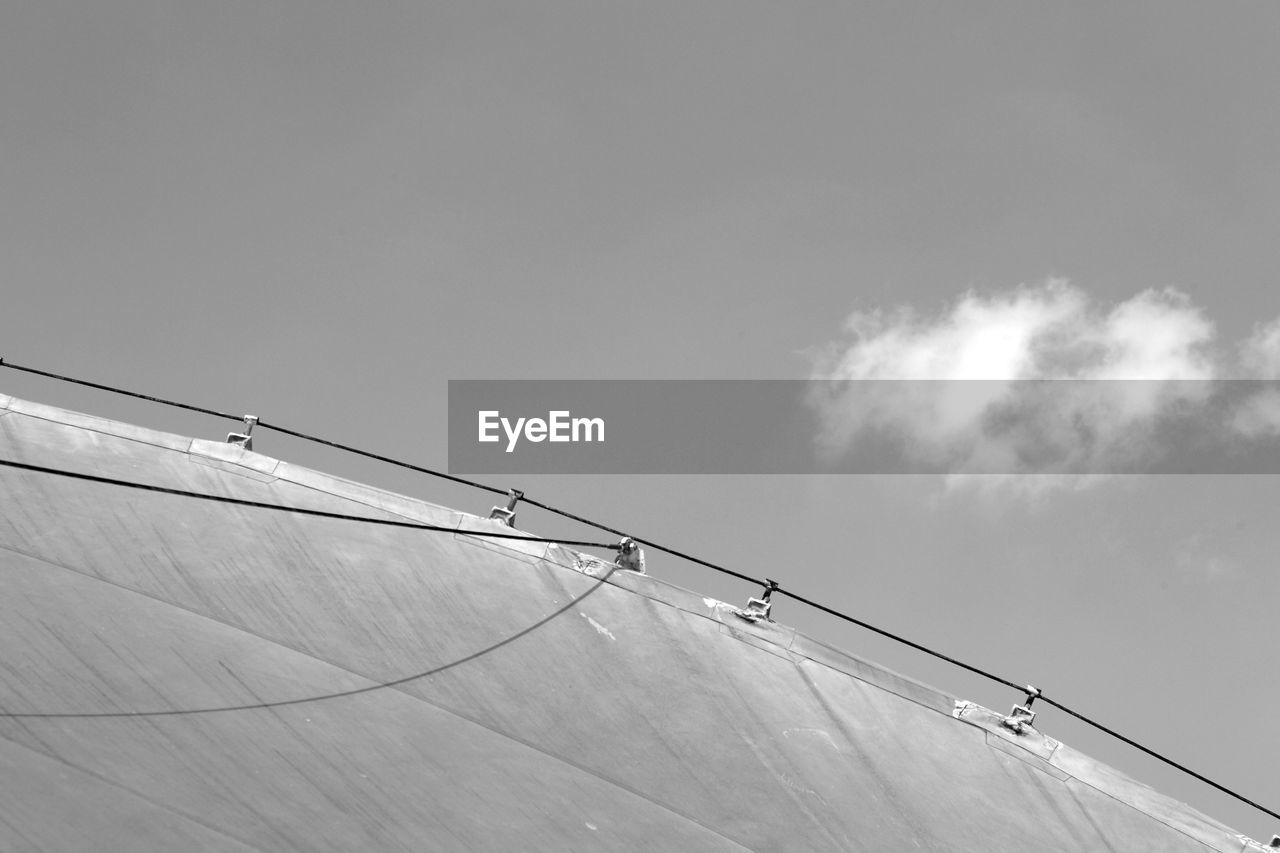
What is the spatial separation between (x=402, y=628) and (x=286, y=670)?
3.94 feet

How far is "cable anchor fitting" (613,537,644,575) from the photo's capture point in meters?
16.4

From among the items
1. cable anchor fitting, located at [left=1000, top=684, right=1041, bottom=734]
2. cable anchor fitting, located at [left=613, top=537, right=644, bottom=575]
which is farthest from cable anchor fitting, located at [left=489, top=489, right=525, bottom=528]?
cable anchor fitting, located at [left=1000, top=684, right=1041, bottom=734]

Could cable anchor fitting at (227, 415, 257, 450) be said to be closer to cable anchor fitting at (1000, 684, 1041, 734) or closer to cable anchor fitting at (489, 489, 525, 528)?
cable anchor fitting at (489, 489, 525, 528)

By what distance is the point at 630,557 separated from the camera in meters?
16.4

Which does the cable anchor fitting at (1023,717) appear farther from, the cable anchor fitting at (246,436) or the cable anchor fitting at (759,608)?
the cable anchor fitting at (246,436)

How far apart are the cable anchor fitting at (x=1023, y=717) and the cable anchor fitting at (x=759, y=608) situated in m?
2.59

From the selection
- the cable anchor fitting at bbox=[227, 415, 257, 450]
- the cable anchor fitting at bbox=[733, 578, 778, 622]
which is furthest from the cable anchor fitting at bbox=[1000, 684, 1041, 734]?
the cable anchor fitting at bbox=[227, 415, 257, 450]

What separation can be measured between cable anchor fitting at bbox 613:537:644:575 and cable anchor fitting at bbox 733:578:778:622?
3.57 ft

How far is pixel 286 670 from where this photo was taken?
51.9 feet

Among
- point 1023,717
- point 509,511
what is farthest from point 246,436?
point 1023,717

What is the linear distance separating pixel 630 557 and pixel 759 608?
4.62ft

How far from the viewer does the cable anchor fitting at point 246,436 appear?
1667cm

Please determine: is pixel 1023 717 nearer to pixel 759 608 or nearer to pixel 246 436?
pixel 759 608

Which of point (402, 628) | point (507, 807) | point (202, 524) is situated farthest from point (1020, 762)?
point (202, 524)
